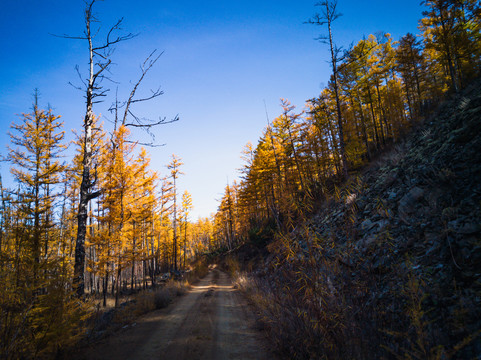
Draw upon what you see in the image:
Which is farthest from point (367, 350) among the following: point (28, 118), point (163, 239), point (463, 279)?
point (163, 239)

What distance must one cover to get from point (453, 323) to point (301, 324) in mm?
2241

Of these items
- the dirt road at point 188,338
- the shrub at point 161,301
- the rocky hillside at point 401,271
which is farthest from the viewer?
the shrub at point 161,301

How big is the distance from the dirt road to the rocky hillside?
89cm

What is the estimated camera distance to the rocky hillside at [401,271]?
278 cm

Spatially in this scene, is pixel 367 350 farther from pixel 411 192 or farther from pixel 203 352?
pixel 411 192

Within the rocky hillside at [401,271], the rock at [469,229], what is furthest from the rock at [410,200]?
the rock at [469,229]

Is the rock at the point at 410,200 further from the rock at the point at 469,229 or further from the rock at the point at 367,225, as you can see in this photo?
the rock at the point at 469,229

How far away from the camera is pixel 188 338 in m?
5.13

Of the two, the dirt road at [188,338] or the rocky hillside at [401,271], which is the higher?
the rocky hillside at [401,271]

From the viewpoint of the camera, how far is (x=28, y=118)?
544 inches

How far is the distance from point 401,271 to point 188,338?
5257 mm

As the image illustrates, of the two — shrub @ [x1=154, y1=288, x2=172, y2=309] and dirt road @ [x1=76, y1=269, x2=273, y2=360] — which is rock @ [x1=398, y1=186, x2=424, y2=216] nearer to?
dirt road @ [x1=76, y1=269, x2=273, y2=360]

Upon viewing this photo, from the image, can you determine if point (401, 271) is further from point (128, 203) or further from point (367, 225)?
point (128, 203)

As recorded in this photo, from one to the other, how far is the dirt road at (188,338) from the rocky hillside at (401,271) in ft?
2.92
